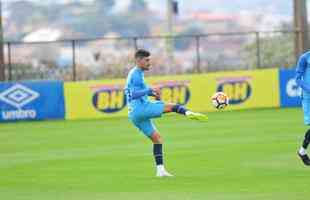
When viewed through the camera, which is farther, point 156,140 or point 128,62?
point 128,62

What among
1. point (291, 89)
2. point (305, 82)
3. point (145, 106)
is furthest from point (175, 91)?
point (145, 106)

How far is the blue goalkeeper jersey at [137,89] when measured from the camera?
55.7 ft

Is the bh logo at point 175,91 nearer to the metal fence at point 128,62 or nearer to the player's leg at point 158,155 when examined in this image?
the metal fence at point 128,62

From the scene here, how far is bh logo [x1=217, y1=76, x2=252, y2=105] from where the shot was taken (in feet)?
114

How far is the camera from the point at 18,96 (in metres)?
32.9

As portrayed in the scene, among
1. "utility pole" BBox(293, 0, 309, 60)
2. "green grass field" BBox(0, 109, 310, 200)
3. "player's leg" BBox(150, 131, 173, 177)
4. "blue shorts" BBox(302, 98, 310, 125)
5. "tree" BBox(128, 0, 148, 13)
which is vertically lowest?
"green grass field" BBox(0, 109, 310, 200)

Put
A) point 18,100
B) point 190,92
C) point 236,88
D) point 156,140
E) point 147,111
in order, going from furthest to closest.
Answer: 1. point 236,88
2. point 190,92
3. point 18,100
4. point 156,140
5. point 147,111

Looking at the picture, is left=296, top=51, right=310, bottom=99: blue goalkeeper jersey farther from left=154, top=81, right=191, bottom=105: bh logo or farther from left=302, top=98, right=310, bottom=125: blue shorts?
left=154, top=81, right=191, bottom=105: bh logo

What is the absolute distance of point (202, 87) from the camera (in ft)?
113

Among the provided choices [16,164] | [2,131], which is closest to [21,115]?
[2,131]

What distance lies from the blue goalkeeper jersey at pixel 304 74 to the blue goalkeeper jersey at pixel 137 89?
2.46 m

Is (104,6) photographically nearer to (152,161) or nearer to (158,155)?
(152,161)

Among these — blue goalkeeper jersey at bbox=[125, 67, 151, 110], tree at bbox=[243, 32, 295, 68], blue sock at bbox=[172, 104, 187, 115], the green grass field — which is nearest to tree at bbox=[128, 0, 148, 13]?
tree at bbox=[243, 32, 295, 68]

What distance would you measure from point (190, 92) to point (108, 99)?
2.65 metres
